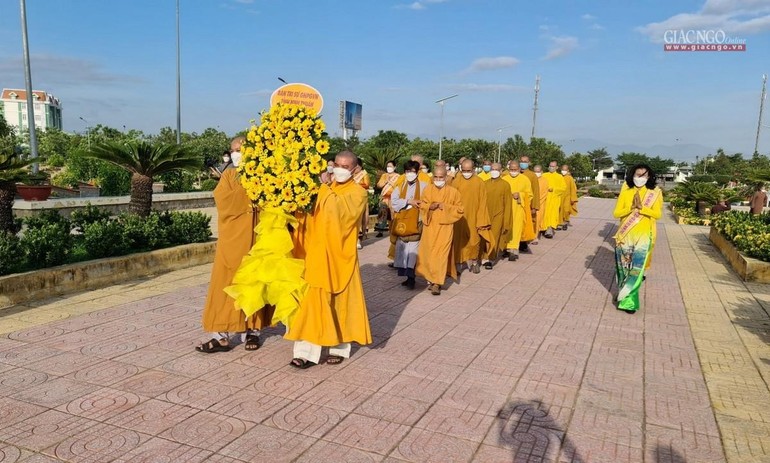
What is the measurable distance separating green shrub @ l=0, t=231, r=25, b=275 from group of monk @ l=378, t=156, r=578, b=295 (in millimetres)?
4765

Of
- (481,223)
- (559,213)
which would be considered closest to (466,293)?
(481,223)

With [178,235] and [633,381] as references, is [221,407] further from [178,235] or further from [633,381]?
[178,235]

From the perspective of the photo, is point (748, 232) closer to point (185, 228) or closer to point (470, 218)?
point (470, 218)

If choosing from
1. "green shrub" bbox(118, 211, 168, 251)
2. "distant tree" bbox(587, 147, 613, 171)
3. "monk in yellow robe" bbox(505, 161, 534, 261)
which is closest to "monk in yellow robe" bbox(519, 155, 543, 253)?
"monk in yellow robe" bbox(505, 161, 534, 261)

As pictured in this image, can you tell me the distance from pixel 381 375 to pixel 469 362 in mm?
884

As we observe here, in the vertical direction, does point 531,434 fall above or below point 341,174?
below

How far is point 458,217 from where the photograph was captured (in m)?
7.89

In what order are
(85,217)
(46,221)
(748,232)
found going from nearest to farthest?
(46,221)
(85,217)
(748,232)

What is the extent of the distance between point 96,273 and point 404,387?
4818 millimetres

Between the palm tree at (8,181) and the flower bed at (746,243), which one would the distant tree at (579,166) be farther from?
the palm tree at (8,181)

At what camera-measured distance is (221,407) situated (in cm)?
401

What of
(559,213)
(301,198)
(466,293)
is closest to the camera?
(301,198)

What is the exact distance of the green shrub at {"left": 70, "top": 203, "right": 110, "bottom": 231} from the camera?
8.16 metres

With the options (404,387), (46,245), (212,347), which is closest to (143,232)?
(46,245)
